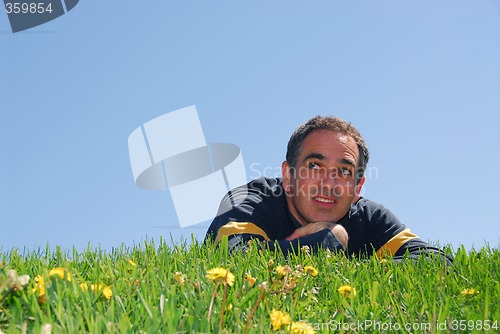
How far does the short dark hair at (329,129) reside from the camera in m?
4.91

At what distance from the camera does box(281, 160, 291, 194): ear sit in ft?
16.1

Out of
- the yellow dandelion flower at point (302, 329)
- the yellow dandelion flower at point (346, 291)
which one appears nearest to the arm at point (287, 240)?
the yellow dandelion flower at point (346, 291)

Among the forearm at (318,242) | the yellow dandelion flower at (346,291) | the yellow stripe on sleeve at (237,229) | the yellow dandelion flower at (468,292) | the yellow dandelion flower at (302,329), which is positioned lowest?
the yellow dandelion flower at (468,292)

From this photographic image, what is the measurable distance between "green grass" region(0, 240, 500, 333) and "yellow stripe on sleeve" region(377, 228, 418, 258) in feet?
3.39

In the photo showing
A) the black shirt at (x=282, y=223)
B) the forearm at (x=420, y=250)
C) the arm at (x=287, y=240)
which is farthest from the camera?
the black shirt at (x=282, y=223)

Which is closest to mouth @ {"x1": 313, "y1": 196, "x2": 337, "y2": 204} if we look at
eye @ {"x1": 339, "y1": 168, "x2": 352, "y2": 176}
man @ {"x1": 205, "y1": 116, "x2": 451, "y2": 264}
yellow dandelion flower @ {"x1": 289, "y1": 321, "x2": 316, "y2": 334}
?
man @ {"x1": 205, "y1": 116, "x2": 451, "y2": 264}

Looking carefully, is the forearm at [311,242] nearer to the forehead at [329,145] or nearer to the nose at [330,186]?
the nose at [330,186]

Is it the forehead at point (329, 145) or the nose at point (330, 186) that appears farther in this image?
the forehead at point (329, 145)

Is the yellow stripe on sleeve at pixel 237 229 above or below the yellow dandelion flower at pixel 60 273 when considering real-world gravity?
below

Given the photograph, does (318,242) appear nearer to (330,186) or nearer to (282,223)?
(330,186)

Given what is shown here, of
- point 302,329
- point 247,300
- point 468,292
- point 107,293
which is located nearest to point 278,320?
point 302,329

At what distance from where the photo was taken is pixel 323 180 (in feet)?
14.8

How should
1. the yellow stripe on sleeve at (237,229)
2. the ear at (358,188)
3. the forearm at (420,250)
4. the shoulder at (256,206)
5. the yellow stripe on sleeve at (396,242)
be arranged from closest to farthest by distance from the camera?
the forearm at (420,250) → the yellow stripe on sleeve at (237,229) → the shoulder at (256,206) → the yellow stripe on sleeve at (396,242) → the ear at (358,188)

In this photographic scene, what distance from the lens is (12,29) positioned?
450 centimetres
